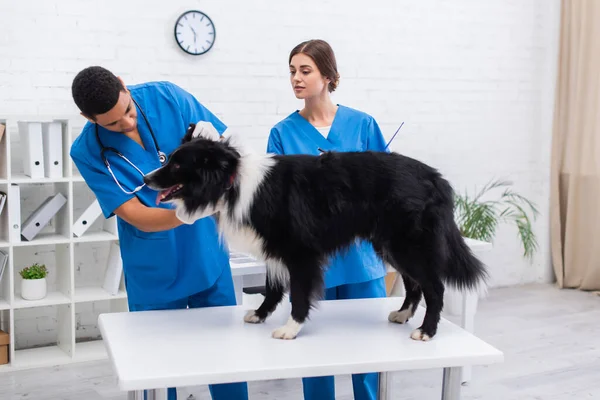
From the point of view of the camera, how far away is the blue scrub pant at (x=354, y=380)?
233cm

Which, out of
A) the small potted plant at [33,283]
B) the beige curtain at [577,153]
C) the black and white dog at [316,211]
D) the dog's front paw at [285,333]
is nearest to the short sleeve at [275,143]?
the black and white dog at [316,211]

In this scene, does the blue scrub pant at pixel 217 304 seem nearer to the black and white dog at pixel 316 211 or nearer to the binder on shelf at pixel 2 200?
the black and white dog at pixel 316 211

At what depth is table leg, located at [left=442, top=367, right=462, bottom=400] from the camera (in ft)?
5.75

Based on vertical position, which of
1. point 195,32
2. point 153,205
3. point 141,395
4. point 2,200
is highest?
point 195,32

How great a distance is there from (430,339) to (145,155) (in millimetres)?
971

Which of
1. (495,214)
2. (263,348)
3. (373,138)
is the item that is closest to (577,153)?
(495,214)

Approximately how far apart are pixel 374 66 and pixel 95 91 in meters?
3.20

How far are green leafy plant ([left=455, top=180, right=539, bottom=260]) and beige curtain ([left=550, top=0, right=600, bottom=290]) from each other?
9.7 inches

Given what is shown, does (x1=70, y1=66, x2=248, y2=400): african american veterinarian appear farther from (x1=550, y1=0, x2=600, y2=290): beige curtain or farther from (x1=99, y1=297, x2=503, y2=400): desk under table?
(x1=550, y1=0, x2=600, y2=290): beige curtain

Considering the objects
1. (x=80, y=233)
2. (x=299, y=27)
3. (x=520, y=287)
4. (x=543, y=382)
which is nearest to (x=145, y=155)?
(x=80, y=233)

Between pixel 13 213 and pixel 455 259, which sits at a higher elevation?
pixel 455 259

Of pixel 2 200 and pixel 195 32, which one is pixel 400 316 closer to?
pixel 2 200

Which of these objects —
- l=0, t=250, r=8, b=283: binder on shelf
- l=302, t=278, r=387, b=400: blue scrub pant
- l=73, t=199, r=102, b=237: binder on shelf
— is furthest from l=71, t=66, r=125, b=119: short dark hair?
l=0, t=250, r=8, b=283: binder on shelf

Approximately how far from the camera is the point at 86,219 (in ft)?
12.1
